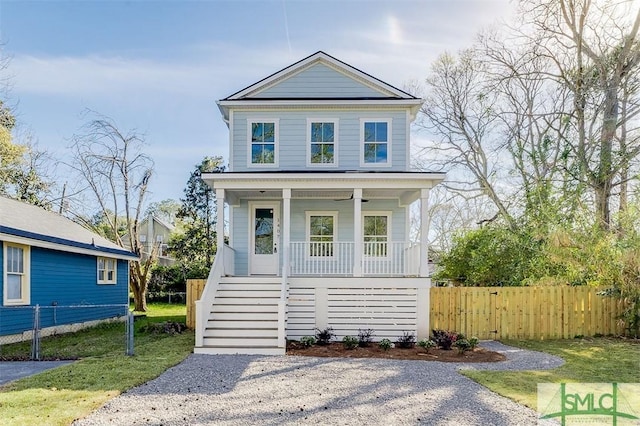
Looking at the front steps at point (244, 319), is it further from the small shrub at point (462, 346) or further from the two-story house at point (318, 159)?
the small shrub at point (462, 346)

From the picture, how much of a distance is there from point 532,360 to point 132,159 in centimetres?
2089

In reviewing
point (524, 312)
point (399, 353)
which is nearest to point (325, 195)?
point (399, 353)

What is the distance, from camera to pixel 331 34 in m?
15.0

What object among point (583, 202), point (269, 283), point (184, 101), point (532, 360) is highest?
point (184, 101)

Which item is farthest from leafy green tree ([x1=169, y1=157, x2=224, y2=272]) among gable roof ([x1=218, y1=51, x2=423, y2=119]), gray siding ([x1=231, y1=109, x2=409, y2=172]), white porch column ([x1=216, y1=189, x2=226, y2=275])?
white porch column ([x1=216, y1=189, x2=226, y2=275])

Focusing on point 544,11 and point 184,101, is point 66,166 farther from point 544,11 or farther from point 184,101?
point 544,11

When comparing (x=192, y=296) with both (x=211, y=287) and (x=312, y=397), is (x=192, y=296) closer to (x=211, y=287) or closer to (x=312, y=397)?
(x=211, y=287)

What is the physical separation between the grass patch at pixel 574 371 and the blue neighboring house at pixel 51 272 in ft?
27.7

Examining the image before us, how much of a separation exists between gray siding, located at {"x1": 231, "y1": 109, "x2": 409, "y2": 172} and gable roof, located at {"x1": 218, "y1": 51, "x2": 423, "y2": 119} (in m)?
0.35

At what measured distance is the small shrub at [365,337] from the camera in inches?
419

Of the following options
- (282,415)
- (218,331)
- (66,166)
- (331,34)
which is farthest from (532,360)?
(66,166)

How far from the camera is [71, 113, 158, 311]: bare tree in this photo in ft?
74.4

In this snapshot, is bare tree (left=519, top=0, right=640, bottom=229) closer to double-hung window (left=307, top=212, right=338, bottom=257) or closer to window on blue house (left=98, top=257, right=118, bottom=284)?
double-hung window (left=307, top=212, right=338, bottom=257)

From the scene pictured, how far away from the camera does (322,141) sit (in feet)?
46.9
